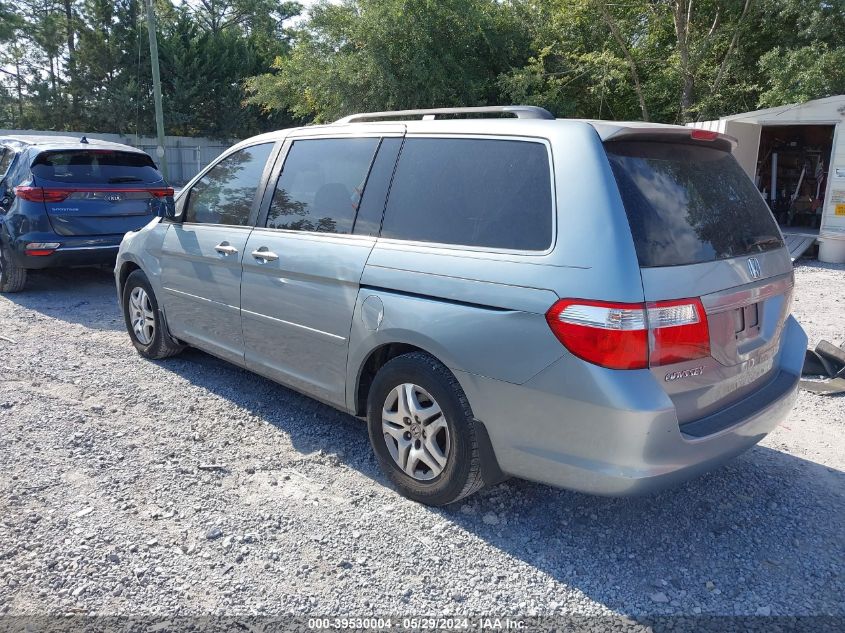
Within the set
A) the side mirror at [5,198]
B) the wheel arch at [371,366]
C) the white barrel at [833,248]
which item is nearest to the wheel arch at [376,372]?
the wheel arch at [371,366]

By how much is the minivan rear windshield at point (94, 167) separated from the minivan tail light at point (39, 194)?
0.16 metres

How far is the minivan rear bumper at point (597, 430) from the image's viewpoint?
2.59 m

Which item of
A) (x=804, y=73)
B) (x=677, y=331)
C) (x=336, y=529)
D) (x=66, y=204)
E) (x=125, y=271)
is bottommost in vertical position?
(x=336, y=529)

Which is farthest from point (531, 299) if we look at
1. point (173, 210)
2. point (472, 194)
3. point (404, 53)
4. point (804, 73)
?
point (404, 53)

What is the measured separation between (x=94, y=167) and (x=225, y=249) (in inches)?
179

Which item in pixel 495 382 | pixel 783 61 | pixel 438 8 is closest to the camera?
pixel 495 382

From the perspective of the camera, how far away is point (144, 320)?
5.55m

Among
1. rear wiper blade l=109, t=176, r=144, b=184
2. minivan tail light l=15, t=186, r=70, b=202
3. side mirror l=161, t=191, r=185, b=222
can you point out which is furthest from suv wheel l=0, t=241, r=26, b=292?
side mirror l=161, t=191, r=185, b=222

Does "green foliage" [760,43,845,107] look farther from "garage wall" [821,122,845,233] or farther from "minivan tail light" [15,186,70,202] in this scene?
"minivan tail light" [15,186,70,202]

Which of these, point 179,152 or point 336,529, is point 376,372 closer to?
point 336,529

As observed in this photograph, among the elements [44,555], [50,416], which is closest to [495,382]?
[44,555]

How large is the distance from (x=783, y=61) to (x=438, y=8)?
26.6 ft

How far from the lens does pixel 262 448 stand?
404 centimetres

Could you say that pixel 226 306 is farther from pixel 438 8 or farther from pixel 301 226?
pixel 438 8
